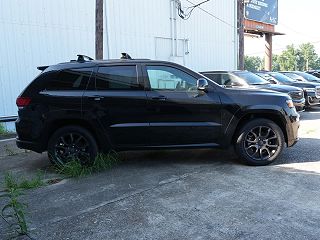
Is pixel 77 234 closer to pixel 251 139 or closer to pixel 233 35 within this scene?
pixel 251 139

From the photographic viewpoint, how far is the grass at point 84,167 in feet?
18.4

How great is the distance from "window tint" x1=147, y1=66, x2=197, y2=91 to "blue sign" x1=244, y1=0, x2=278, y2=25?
74.4 ft

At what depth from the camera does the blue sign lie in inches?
1067

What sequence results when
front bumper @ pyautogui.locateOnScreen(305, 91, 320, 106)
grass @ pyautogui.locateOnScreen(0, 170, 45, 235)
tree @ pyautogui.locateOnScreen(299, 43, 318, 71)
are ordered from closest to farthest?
grass @ pyautogui.locateOnScreen(0, 170, 45, 235) → front bumper @ pyautogui.locateOnScreen(305, 91, 320, 106) → tree @ pyautogui.locateOnScreen(299, 43, 318, 71)

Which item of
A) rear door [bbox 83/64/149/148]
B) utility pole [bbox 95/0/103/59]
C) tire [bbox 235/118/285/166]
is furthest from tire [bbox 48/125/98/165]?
utility pole [bbox 95/0/103/59]

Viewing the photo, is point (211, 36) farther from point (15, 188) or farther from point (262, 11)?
point (15, 188)

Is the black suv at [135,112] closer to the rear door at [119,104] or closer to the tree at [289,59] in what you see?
the rear door at [119,104]

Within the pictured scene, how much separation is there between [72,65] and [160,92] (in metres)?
1.48

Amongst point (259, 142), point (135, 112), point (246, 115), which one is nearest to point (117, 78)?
point (135, 112)

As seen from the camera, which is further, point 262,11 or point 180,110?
point 262,11

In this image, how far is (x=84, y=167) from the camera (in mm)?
5758

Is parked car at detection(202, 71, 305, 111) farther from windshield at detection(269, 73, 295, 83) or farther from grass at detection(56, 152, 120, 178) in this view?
grass at detection(56, 152, 120, 178)

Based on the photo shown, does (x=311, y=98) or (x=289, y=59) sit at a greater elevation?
(x=289, y=59)

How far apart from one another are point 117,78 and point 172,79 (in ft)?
2.88
